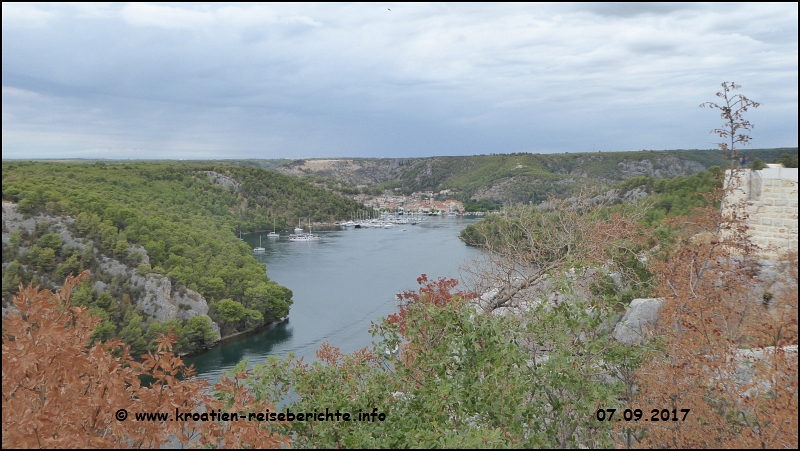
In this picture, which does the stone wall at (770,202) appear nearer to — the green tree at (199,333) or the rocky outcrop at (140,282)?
the green tree at (199,333)

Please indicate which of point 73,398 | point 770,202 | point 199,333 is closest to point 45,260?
point 199,333

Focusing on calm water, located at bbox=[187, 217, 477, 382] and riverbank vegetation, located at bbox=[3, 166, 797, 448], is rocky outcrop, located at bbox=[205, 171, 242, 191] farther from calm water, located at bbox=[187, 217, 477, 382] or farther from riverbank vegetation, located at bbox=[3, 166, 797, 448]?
riverbank vegetation, located at bbox=[3, 166, 797, 448]

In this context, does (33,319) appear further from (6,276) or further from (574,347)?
(6,276)

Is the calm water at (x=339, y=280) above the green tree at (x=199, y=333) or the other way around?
the other way around

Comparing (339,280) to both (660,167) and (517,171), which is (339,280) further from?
(660,167)

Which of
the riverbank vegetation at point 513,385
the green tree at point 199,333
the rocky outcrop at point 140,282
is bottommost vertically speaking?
the green tree at point 199,333

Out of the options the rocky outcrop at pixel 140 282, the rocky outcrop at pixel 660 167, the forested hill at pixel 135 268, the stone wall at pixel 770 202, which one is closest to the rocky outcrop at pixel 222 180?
the forested hill at pixel 135 268

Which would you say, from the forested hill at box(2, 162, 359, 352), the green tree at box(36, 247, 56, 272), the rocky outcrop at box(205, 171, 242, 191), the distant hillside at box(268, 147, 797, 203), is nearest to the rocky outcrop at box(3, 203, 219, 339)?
the forested hill at box(2, 162, 359, 352)
